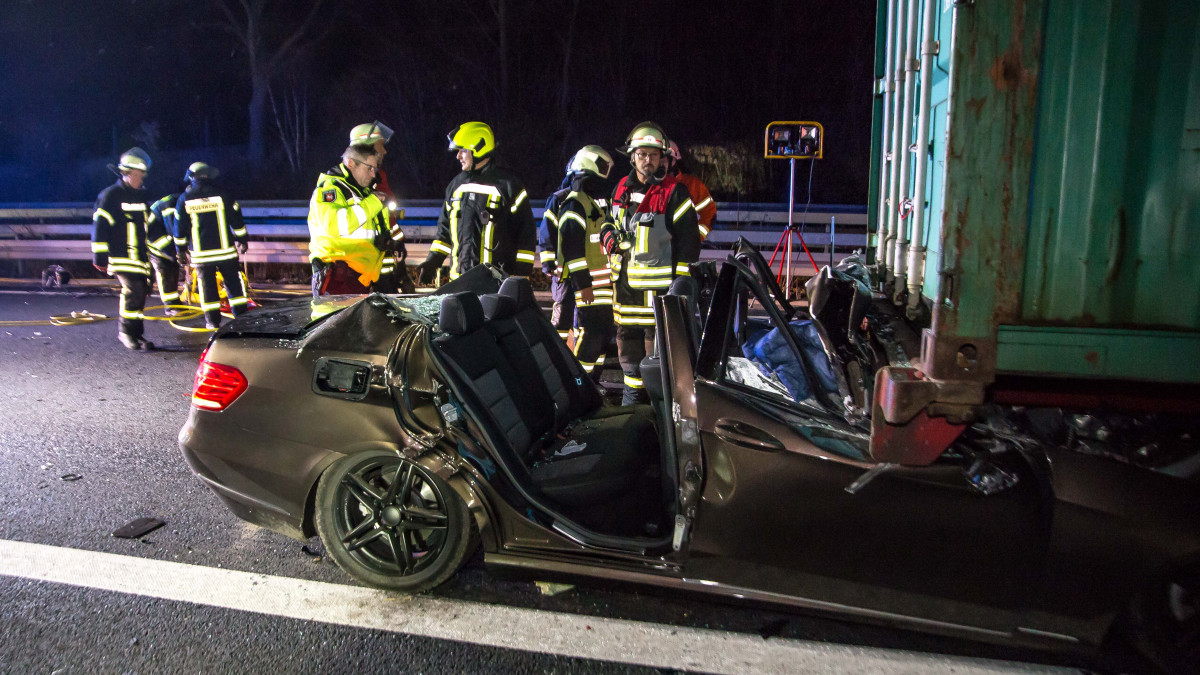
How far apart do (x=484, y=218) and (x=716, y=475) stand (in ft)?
12.4

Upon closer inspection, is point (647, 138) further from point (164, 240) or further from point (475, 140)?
point (164, 240)

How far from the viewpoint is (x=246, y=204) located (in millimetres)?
15953

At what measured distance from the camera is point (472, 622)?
9.54 ft

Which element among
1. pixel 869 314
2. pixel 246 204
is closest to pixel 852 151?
pixel 246 204

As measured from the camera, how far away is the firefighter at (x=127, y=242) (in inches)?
295

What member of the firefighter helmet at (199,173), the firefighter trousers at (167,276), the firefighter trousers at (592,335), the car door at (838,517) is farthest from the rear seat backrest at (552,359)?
the firefighter trousers at (167,276)

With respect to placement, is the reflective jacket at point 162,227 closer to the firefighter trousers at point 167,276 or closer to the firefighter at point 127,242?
the firefighter trousers at point 167,276

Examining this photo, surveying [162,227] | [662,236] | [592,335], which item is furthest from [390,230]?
[162,227]

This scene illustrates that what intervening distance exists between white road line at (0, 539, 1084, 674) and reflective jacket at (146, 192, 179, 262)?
5.18 meters

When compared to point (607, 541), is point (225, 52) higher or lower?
higher

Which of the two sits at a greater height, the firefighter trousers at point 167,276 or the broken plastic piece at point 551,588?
the firefighter trousers at point 167,276

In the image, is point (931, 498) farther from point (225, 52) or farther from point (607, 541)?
point (225, 52)

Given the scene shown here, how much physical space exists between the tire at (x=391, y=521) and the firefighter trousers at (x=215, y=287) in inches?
215

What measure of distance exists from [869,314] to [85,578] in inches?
137
